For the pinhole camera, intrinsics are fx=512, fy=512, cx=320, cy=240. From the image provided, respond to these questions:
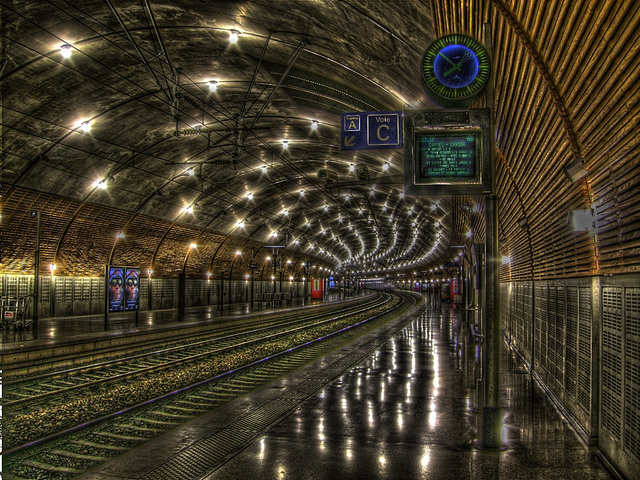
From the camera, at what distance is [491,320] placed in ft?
23.5

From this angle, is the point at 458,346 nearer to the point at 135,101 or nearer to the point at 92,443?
the point at 92,443

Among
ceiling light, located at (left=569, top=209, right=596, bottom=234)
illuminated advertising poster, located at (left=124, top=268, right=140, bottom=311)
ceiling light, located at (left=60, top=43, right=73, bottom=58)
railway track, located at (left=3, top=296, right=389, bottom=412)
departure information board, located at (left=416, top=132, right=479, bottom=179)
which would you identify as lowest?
railway track, located at (left=3, top=296, right=389, bottom=412)

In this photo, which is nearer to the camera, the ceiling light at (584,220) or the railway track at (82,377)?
the ceiling light at (584,220)

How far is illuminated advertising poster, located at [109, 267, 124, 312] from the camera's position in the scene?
80.9 feet

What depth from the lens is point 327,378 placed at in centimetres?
1175

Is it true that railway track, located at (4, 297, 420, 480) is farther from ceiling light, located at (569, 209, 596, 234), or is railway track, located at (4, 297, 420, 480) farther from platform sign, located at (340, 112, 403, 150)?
ceiling light, located at (569, 209, 596, 234)

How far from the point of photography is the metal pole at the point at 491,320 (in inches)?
269

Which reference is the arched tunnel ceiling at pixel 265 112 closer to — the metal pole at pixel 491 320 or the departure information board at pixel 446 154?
the departure information board at pixel 446 154

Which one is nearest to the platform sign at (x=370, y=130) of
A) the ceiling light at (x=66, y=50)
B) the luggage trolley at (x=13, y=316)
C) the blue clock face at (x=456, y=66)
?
the blue clock face at (x=456, y=66)

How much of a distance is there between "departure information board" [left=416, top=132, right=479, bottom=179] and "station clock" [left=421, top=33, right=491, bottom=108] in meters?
0.56

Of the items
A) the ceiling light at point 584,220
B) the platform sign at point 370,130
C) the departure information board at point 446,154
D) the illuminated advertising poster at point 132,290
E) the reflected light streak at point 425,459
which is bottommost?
the reflected light streak at point 425,459

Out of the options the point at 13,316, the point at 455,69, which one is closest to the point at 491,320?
the point at 455,69

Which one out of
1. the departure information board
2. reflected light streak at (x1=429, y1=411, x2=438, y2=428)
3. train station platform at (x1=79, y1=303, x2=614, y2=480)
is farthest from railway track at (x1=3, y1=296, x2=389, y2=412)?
the departure information board

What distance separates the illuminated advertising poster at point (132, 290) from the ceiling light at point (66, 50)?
11.5 metres
